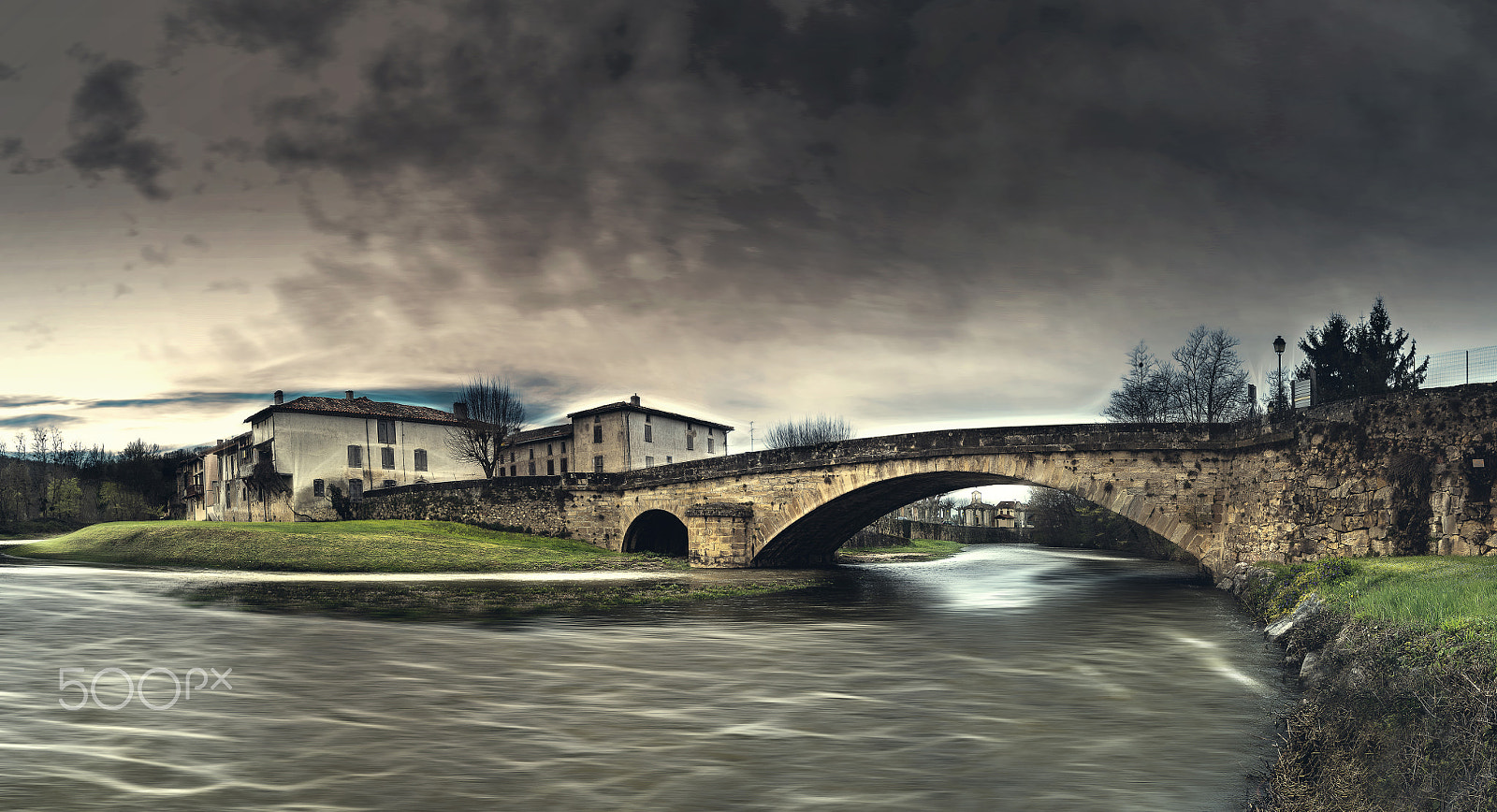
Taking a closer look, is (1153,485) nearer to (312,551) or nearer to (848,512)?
(848,512)

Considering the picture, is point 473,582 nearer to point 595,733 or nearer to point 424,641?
point 424,641

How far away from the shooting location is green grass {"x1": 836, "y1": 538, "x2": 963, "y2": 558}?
157 feet

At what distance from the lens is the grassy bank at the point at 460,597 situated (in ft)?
59.0

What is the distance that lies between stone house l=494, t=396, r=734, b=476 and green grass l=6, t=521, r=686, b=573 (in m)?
24.1

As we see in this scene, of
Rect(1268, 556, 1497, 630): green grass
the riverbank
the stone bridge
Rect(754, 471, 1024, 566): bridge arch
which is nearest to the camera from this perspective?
the riverbank

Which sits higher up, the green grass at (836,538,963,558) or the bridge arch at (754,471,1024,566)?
the bridge arch at (754,471,1024,566)

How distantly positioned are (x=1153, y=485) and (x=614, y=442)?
142 feet

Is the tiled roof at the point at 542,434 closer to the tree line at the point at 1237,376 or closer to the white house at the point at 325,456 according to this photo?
the white house at the point at 325,456

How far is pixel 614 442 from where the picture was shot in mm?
61531

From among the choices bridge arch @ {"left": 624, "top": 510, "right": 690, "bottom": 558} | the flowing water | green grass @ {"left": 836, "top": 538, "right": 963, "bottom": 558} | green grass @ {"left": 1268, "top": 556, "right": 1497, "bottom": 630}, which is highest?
green grass @ {"left": 1268, "top": 556, "right": 1497, "bottom": 630}

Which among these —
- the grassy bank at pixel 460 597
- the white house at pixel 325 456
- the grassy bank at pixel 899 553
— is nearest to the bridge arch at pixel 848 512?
the grassy bank at pixel 460 597

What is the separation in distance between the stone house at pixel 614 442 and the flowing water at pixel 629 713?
43987mm

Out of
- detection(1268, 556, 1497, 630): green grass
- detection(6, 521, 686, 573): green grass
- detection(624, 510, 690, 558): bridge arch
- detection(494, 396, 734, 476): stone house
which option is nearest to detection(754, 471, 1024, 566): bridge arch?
detection(6, 521, 686, 573): green grass

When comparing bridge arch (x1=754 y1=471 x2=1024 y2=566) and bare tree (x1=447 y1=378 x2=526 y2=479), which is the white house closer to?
bare tree (x1=447 y1=378 x2=526 y2=479)
